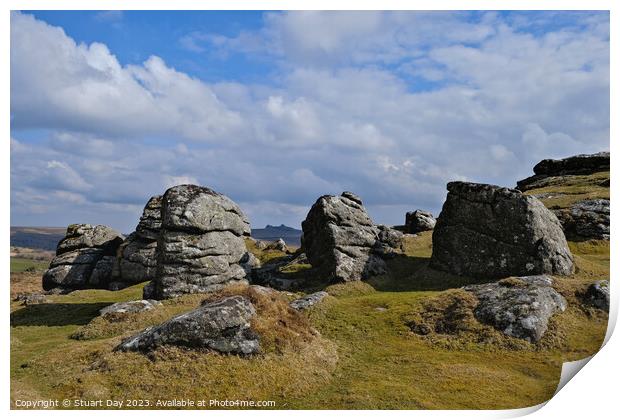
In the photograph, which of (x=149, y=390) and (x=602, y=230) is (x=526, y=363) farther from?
(x=602, y=230)

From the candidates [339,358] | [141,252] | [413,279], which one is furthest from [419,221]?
[339,358]

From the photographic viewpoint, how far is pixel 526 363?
3544 centimetres

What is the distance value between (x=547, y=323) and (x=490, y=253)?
1486 cm

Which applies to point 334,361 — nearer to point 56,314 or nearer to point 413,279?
point 413,279

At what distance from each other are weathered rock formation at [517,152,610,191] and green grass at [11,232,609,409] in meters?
69.2

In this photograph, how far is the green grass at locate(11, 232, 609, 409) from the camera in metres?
30.0

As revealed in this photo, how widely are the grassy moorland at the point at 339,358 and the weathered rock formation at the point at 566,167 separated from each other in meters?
65.3

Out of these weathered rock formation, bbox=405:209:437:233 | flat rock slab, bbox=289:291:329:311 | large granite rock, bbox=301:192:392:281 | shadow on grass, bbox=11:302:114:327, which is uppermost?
weathered rock formation, bbox=405:209:437:233

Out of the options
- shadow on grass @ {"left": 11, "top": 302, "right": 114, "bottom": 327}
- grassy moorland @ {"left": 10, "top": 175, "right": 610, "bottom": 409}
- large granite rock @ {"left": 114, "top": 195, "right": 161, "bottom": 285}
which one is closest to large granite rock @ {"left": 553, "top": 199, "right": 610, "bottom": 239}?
grassy moorland @ {"left": 10, "top": 175, "right": 610, "bottom": 409}

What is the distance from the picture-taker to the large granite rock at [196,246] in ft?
179

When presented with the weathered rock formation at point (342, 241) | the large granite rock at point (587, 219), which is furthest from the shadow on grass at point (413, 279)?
the large granite rock at point (587, 219)

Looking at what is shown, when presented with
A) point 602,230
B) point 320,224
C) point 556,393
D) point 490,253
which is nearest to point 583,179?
point 602,230

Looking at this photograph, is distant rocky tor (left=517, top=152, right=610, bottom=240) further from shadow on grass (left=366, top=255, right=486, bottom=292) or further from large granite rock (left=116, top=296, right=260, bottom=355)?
large granite rock (left=116, top=296, right=260, bottom=355)

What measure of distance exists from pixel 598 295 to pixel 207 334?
33.4 m
